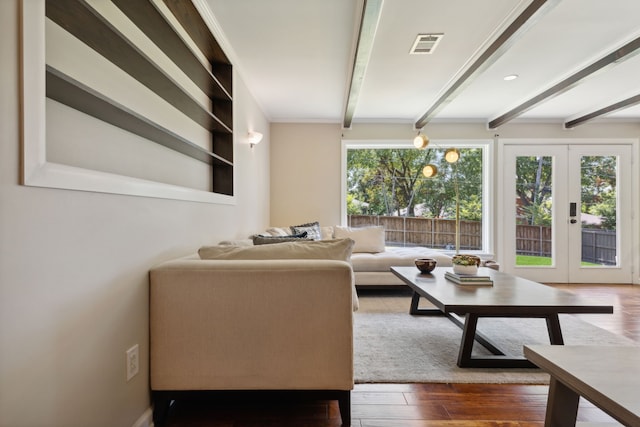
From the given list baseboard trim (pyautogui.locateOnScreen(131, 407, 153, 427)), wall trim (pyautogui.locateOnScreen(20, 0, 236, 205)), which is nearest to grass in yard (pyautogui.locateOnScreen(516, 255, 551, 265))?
baseboard trim (pyautogui.locateOnScreen(131, 407, 153, 427))

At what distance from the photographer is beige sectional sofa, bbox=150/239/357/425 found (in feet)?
4.95

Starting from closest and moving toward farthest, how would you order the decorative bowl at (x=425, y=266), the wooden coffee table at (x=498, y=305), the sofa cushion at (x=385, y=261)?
the wooden coffee table at (x=498, y=305), the decorative bowl at (x=425, y=266), the sofa cushion at (x=385, y=261)

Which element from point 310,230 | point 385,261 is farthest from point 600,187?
point 310,230

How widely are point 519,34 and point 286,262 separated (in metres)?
2.44

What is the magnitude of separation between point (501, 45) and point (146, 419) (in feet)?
11.2

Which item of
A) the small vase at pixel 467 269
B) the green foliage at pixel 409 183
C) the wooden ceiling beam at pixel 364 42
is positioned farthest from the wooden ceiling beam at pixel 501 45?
the small vase at pixel 467 269

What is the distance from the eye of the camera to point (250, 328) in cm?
152

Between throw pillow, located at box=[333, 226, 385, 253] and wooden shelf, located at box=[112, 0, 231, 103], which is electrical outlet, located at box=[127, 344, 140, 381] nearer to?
wooden shelf, located at box=[112, 0, 231, 103]

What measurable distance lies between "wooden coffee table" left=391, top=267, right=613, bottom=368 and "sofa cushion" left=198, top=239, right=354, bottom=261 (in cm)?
75

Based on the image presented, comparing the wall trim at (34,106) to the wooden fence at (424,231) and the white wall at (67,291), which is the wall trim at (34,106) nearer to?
the white wall at (67,291)

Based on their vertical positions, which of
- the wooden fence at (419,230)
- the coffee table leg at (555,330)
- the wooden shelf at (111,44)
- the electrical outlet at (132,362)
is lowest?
the coffee table leg at (555,330)

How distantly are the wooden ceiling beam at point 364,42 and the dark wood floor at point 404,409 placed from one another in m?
2.33

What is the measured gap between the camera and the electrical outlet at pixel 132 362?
1373 millimetres

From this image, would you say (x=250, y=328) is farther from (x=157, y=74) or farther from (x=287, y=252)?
(x=157, y=74)
